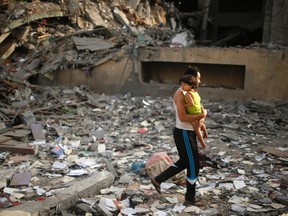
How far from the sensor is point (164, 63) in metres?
11.2

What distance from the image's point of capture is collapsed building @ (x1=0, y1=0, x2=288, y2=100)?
32.1ft

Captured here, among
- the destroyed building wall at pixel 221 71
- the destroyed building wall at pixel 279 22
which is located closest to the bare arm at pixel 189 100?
the destroyed building wall at pixel 221 71

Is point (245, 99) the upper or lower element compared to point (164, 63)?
lower

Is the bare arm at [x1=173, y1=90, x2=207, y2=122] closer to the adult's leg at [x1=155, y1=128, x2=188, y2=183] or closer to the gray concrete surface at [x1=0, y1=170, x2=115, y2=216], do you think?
the adult's leg at [x1=155, y1=128, x2=188, y2=183]

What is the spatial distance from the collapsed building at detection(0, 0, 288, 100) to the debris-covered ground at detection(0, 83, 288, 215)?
0.66 metres

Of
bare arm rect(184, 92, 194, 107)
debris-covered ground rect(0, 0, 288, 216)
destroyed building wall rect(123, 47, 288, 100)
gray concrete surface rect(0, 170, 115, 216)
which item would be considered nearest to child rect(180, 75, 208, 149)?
bare arm rect(184, 92, 194, 107)

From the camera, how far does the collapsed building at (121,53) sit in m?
9.79

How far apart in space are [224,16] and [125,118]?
15579 millimetres

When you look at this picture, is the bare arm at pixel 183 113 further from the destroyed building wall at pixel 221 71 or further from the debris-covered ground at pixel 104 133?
the destroyed building wall at pixel 221 71

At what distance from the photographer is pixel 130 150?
650 cm

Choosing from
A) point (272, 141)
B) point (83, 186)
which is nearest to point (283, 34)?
point (272, 141)

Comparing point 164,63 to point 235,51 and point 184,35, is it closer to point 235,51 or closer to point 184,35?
point 184,35

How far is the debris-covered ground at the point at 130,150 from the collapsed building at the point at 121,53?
2.15 ft

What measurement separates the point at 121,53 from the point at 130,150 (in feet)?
Result: 16.3
